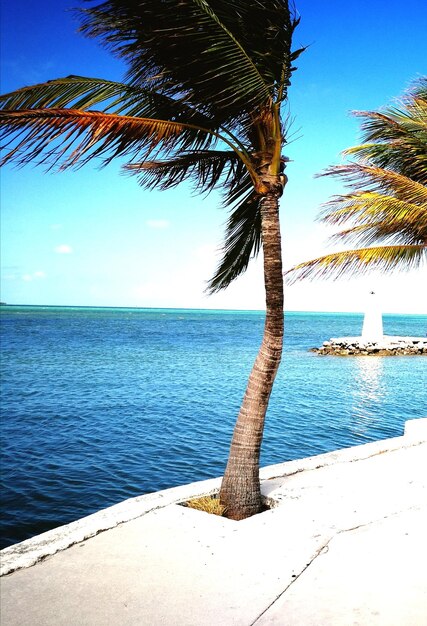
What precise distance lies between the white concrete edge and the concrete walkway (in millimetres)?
18

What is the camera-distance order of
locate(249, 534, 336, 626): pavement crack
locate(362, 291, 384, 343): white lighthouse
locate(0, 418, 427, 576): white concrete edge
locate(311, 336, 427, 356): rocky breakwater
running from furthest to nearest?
locate(311, 336, 427, 356): rocky breakwater
locate(362, 291, 384, 343): white lighthouse
locate(0, 418, 427, 576): white concrete edge
locate(249, 534, 336, 626): pavement crack

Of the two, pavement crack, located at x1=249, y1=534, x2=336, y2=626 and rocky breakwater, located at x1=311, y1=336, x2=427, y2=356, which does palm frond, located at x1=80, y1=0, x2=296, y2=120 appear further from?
rocky breakwater, located at x1=311, y1=336, x2=427, y2=356

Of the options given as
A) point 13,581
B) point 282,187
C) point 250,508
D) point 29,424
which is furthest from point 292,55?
point 29,424

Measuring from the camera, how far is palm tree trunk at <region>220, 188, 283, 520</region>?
5.90m

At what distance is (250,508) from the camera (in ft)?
19.7

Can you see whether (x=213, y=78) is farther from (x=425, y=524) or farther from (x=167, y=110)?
(x=425, y=524)

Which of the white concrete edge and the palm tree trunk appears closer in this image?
the white concrete edge

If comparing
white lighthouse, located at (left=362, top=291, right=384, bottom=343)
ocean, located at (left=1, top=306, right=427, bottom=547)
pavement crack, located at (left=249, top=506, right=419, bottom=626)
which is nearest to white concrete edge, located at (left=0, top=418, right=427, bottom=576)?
pavement crack, located at (left=249, top=506, right=419, bottom=626)

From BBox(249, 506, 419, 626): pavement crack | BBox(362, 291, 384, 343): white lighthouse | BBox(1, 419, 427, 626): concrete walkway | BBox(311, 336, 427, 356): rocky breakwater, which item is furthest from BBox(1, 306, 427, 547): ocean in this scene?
BBox(362, 291, 384, 343): white lighthouse

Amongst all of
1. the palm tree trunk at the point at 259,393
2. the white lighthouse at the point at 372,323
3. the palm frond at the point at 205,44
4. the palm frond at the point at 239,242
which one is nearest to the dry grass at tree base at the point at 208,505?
the palm tree trunk at the point at 259,393

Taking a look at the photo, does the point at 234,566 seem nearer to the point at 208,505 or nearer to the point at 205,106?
the point at 208,505

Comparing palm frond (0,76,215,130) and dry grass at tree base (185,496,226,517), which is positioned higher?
palm frond (0,76,215,130)

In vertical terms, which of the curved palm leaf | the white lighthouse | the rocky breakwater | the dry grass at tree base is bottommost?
the rocky breakwater

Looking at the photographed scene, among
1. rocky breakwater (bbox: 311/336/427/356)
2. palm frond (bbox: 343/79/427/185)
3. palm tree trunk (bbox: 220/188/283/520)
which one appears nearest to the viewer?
palm tree trunk (bbox: 220/188/283/520)
